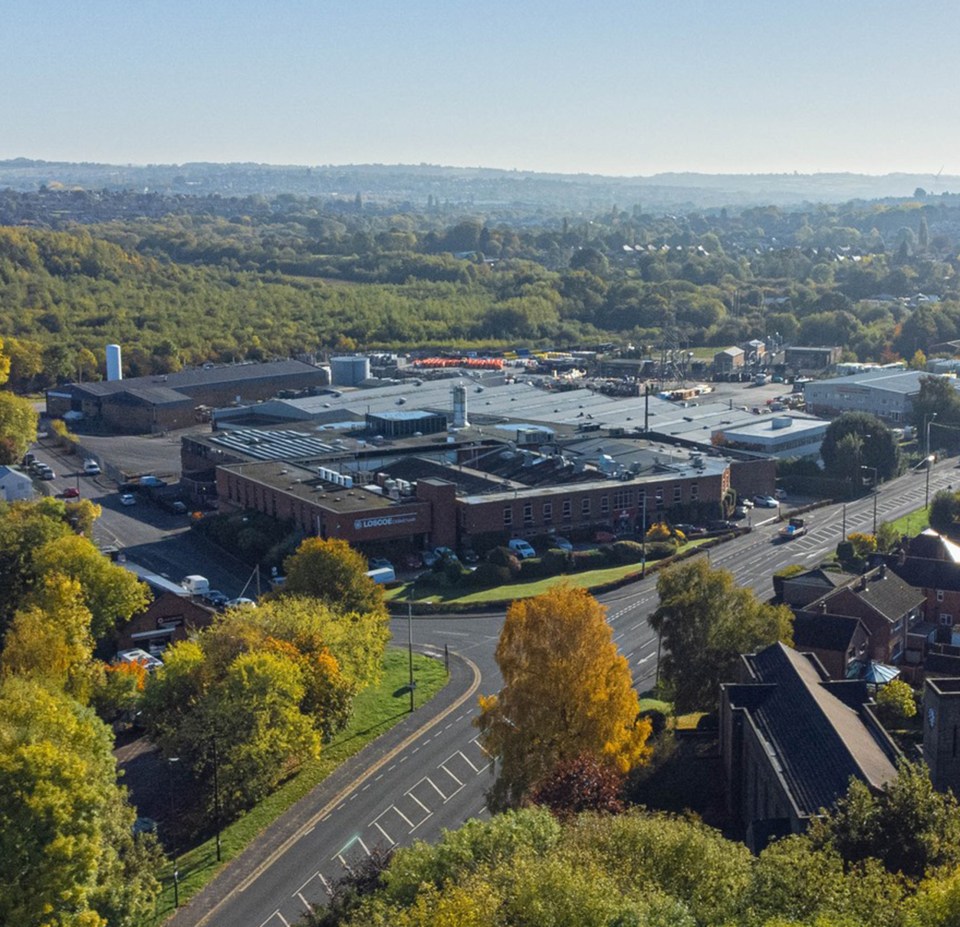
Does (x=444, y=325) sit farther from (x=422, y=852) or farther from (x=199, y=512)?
(x=422, y=852)

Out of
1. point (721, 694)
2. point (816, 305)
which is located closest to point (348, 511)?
point (721, 694)

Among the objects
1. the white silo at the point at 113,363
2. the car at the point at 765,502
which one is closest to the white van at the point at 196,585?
the car at the point at 765,502

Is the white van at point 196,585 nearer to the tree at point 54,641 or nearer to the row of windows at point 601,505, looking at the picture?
the tree at point 54,641

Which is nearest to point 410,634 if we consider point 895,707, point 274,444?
point 895,707

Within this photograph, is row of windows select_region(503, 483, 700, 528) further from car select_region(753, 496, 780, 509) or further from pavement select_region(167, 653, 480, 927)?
pavement select_region(167, 653, 480, 927)

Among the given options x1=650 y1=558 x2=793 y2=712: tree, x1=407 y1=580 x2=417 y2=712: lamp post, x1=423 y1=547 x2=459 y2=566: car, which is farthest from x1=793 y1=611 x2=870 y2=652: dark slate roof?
x1=423 y1=547 x2=459 y2=566: car

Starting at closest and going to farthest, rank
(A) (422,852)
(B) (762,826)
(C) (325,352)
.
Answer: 1. (A) (422,852)
2. (B) (762,826)
3. (C) (325,352)

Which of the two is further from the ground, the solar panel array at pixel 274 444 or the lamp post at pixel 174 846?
the solar panel array at pixel 274 444
